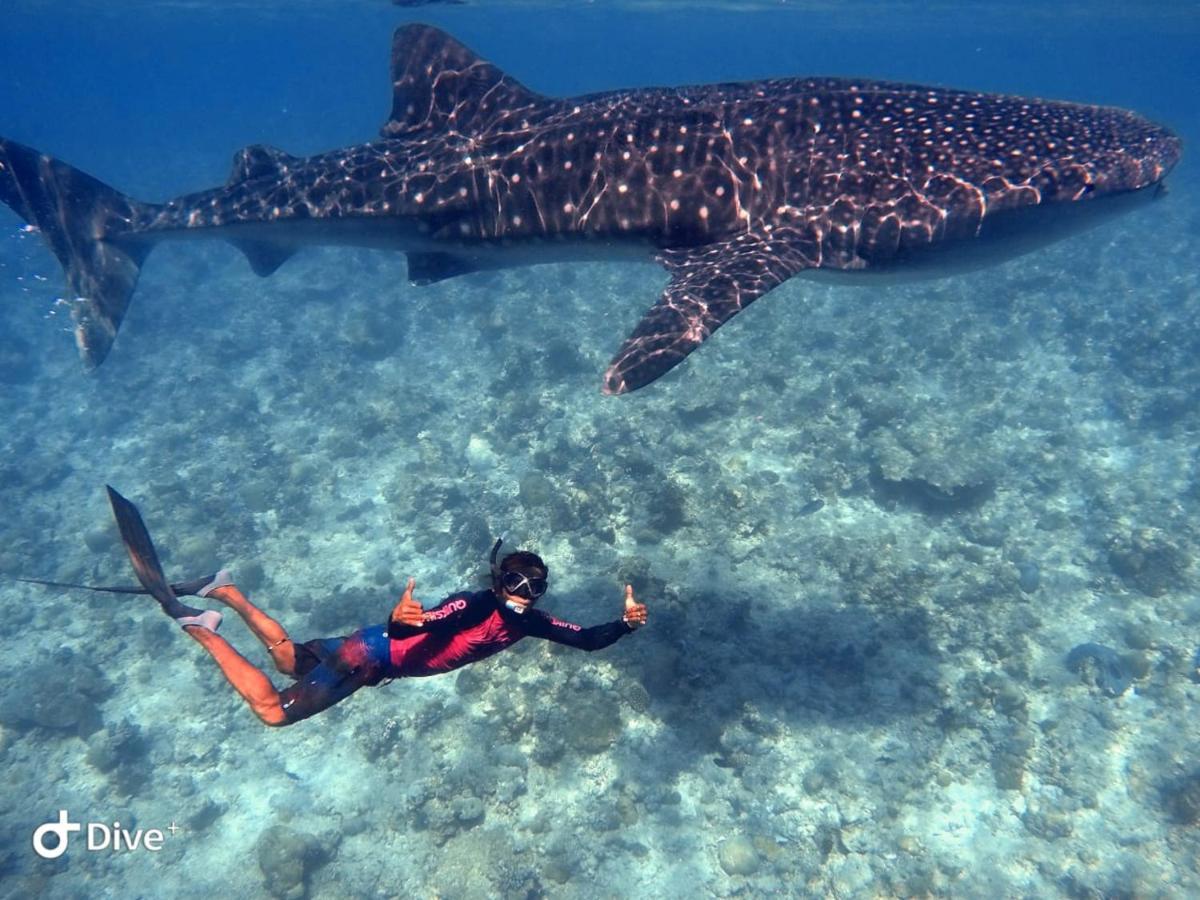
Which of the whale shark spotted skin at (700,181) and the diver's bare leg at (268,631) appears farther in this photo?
the diver's bare leg at (268,631)

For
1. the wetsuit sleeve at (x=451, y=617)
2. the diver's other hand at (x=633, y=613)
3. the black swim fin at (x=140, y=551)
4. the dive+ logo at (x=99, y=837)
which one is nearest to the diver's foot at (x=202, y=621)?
the black swim fin at (x=140, y=551)

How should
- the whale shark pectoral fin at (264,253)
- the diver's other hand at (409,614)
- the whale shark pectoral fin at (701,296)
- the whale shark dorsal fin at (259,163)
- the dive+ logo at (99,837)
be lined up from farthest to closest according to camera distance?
the dive+ logo at (99,837), the whale shark pectoral fin at (264,253), the whale shark dorsal fin at (259,163), the whale shark pectoral fin at (701,296), the diver's other hand at (409,614)

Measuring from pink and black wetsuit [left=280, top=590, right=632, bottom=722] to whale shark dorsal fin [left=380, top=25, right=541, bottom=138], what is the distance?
5.92 meters

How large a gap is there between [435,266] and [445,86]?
2.26 metres

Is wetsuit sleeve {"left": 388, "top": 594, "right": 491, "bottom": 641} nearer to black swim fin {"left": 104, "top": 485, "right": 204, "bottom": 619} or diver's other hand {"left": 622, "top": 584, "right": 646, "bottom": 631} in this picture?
diver's other hand {"left": 622, "top": 584, "right": 646, "bottom": 631}

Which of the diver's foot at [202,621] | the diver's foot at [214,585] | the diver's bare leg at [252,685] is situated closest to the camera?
the diver's bare leg at [252,685]

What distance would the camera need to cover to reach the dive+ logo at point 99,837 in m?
9.49

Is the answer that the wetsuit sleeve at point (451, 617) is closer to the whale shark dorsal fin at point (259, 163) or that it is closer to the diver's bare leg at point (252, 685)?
the diver's bare leg at point (252, 685)

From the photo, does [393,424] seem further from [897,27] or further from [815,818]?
[897,27]

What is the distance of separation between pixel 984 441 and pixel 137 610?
60.8ft

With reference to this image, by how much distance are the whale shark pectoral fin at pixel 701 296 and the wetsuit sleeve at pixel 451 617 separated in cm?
219

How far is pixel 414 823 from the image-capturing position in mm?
9062

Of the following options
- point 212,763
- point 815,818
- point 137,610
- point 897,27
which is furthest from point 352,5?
point 815,818

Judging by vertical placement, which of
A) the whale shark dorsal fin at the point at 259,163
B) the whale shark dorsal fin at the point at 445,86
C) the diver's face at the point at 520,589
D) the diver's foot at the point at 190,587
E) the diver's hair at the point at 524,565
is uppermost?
the whale shark dorsal fin at the point at 445,86
